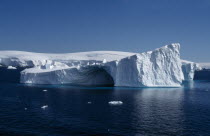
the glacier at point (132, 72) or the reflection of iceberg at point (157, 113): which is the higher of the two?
the glacier at point (132, 72)

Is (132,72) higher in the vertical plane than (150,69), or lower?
lower

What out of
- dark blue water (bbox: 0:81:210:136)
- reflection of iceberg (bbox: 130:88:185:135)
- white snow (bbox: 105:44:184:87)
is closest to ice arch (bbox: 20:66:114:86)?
white snow (bbox: 105:44:184:87)

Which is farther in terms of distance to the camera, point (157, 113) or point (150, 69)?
point (150, 69)

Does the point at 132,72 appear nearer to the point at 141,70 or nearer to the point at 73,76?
the point at 141,70

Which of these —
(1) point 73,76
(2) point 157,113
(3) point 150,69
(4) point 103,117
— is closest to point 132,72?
(3) point 150,69

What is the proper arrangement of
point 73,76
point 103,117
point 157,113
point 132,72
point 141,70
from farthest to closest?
1. point 73,76
2. point 132,72
3. point 141,70
4. point 157,113
5. point 103,117

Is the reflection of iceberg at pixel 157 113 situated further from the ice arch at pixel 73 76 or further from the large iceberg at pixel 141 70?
the ice arch at pixel 73 76

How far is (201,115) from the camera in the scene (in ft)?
85.3

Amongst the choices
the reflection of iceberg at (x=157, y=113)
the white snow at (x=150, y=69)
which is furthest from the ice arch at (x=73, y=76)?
the reflection of iceberg at (x=157, y=113)

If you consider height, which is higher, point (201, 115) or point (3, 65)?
point (3, 65)

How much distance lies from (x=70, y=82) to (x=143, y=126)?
35095 mm

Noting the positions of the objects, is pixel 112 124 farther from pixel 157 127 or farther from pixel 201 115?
pixel 201 115

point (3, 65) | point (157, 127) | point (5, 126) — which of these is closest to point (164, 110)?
point (157, 127)

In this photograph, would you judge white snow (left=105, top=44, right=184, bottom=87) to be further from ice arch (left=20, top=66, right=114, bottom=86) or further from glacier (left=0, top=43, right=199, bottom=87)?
ice arch (left=20, top=66, right=114, bottom=86)
